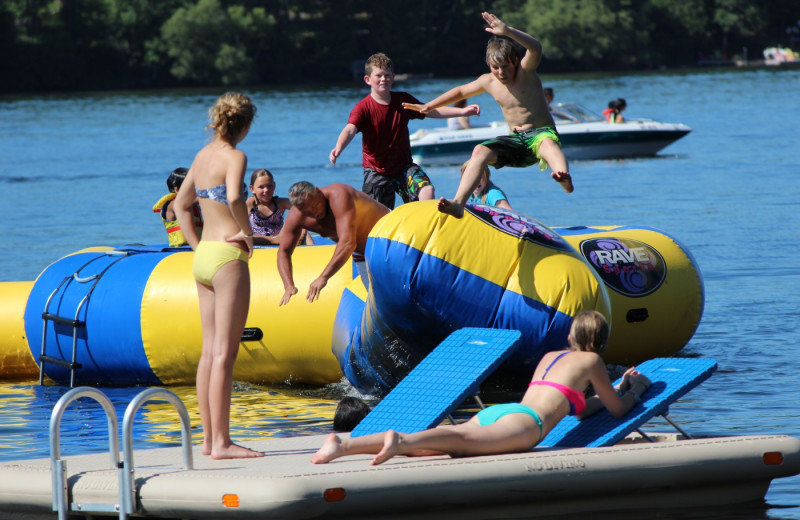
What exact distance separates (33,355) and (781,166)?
19.3 metres

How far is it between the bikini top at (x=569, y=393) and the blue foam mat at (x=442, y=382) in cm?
44

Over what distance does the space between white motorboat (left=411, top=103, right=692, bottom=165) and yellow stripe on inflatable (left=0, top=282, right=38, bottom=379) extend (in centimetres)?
1492

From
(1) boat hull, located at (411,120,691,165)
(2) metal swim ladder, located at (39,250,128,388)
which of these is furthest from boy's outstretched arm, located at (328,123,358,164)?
(1) boat hull, located at (411,120,691,165)

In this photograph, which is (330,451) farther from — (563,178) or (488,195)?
(488,195)

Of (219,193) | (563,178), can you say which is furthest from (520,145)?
(219,193)

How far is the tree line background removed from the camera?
77.5 meters

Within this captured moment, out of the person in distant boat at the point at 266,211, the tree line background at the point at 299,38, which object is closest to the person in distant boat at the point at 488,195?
the person in distant boat at the point at 266,211

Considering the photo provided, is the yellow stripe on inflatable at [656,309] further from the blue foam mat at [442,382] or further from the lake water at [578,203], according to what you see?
the blue foam mat at [442,382]

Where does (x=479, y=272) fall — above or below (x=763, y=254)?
above

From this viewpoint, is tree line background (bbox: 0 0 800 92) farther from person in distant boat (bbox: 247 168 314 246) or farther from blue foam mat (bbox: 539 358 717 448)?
blue foam mat (bbox: 539 358 717 448)

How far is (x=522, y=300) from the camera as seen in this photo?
306 inches

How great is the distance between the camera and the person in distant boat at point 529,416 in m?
5.90

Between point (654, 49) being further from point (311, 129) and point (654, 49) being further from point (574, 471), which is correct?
point (574, 471)

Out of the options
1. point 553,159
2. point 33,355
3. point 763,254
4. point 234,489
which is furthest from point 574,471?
point 763,254
